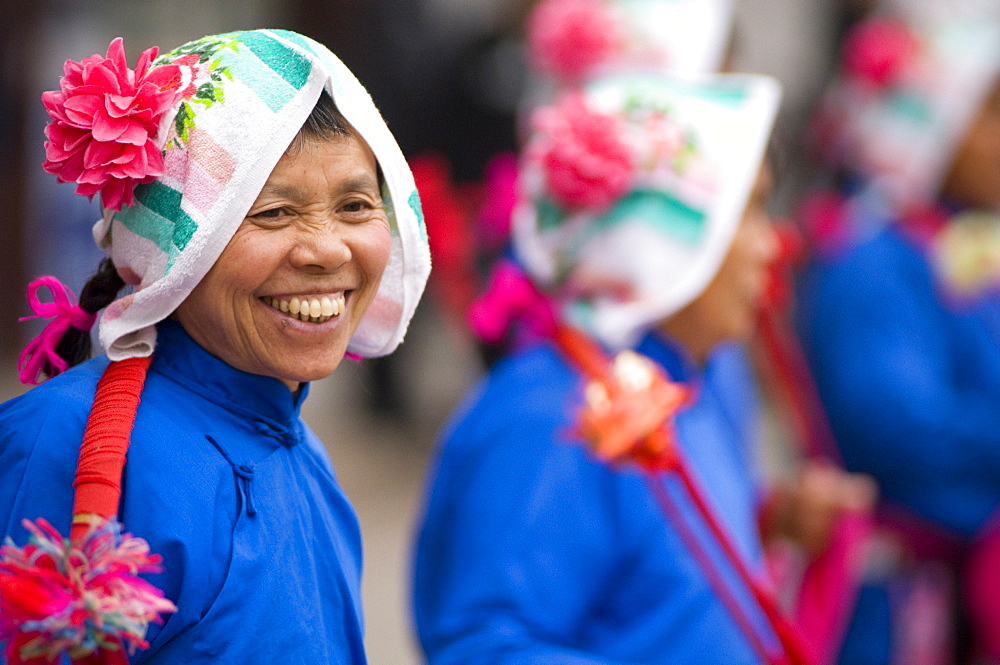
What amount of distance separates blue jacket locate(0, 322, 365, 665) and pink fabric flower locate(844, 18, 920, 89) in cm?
365

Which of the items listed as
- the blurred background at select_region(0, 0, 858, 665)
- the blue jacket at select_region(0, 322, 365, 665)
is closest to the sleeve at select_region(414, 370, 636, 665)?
the blue jacket at select_region(0, 322, 365, 665)

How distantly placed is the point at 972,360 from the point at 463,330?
1.75 meters

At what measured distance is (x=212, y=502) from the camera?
1346 mm

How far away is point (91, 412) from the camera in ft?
4.34

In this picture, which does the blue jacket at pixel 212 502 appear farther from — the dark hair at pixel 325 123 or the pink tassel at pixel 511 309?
the pink tassel at pixel 511 309

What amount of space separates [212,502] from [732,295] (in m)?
1.51

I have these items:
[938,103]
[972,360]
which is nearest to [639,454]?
[972,360]

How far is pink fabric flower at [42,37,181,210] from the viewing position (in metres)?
1.33

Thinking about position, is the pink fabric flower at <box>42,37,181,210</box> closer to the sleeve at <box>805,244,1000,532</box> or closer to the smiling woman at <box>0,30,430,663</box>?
the smiling woman at <box>0,30,430,663</box>

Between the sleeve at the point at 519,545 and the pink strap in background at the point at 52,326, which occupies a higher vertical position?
the pink strap in background at the point at 52,326

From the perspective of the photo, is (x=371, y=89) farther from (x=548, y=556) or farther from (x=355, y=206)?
(x=355, y=206)

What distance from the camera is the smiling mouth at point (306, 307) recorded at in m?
1.43

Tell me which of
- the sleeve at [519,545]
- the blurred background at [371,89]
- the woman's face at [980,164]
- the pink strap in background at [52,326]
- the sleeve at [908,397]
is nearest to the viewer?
the pink strap in background at [52,326]

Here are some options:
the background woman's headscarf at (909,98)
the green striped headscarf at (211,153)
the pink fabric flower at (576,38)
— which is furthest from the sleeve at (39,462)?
the background woman's headscarf at (909,98)
